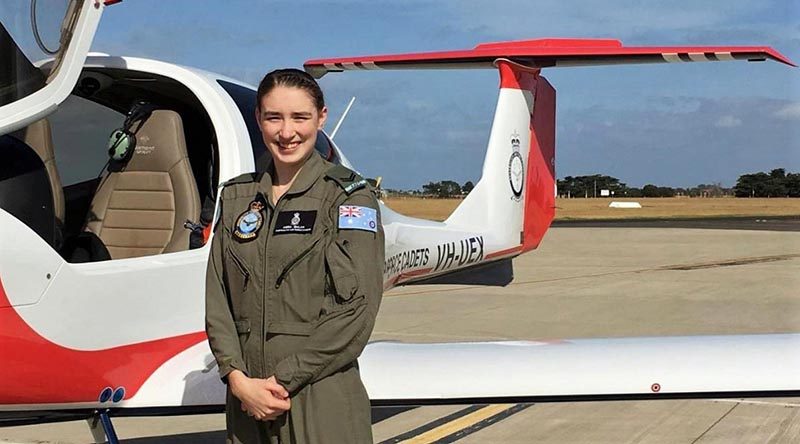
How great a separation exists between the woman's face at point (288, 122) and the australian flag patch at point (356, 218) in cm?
20

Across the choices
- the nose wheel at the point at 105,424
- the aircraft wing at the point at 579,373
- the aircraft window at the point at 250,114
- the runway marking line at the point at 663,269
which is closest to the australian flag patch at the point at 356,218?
the aircraft wing at the point at 579,373

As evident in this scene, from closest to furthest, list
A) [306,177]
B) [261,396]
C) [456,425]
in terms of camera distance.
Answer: [261,396] → [306,177] → [456,425]

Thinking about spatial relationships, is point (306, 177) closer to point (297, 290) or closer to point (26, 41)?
point (297, 290)

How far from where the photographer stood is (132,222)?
416 cm

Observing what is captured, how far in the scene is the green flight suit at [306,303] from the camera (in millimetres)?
2230

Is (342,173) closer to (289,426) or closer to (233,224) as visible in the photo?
(233,224)

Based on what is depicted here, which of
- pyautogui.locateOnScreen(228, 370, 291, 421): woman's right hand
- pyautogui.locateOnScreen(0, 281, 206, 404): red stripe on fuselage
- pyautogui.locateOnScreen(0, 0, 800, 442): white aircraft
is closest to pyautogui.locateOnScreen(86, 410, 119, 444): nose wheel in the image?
pyautogui.locateOnScreen(0, 0, 800, 442): white aircraft

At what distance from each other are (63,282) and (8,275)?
0.85 ft

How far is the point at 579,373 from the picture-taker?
381cm

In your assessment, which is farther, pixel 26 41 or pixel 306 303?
pixel 26 41

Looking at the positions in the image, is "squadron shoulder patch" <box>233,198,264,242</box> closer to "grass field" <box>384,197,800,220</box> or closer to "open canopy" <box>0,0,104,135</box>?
"open canopy" <box>0,0,104,135</box>

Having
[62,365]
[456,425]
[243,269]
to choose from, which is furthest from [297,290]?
[456,425]

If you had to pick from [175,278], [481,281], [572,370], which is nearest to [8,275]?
[175,278]

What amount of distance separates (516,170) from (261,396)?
254 inches
